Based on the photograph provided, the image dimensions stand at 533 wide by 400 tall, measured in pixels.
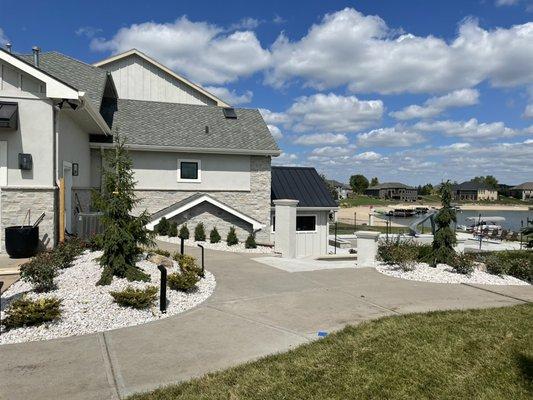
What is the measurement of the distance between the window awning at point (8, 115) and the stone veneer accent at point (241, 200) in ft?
26.0

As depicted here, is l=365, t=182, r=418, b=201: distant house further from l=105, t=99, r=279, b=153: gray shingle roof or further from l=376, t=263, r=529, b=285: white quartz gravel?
l=376, t=263, r=529, b=285: white quartz gravel

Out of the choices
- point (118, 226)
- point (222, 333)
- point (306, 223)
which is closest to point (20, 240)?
point (118, 226)

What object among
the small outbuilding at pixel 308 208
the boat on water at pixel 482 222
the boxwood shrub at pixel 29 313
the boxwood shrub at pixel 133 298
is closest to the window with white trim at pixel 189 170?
the small outbuilding at pixel 308 208

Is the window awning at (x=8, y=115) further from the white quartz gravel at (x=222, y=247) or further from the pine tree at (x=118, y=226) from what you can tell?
the white quartz gravel at (x=222, y=247)

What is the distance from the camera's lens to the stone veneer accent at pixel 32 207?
35.9ft

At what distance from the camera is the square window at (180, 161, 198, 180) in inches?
750

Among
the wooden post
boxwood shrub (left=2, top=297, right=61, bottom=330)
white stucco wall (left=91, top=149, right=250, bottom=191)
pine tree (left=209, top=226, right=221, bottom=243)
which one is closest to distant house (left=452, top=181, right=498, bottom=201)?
white stucco wall (left=91, top=149, right=250, bottom=191)

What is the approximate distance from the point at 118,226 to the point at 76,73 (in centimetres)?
1304

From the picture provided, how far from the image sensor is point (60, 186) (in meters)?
11.6

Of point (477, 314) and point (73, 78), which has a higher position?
point (73, 78)

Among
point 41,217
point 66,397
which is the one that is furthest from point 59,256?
point 66,397

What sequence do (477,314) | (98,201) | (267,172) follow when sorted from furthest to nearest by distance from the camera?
1. (267,172)
2. (98,201)
3. (477,314)

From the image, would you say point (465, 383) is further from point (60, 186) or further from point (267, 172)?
point (267, 172)

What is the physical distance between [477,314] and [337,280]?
3611 millimetres
